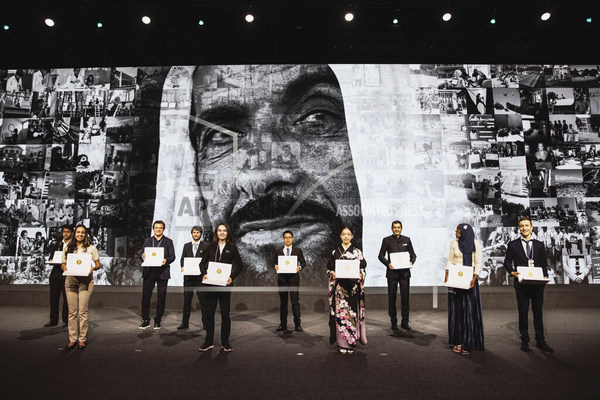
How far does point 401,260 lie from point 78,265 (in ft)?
14.8

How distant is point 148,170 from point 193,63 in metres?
2.79

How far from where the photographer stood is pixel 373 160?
27.2ft

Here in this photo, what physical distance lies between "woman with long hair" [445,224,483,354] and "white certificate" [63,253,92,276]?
457 centimetres

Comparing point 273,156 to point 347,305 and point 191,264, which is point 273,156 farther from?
point 347,305

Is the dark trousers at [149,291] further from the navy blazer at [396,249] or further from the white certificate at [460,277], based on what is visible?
the white certificate at [460,277]

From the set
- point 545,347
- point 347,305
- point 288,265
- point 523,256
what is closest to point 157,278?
point 288,265

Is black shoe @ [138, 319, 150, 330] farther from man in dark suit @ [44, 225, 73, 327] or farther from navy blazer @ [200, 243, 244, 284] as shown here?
navy blazer @ [200, 243, 244, 284]

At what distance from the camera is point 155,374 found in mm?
3678

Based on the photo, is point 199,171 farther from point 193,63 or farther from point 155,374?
point 155,374

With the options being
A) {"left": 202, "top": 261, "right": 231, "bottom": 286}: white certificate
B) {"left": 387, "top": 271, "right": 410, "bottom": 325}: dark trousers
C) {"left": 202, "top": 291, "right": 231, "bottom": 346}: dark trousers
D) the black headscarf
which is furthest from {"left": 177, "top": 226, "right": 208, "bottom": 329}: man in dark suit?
the black headscarf

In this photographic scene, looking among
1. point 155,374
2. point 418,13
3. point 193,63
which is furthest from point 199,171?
point 418,13

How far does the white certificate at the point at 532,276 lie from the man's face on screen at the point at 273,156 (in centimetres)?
386

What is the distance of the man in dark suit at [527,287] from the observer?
4.60 m

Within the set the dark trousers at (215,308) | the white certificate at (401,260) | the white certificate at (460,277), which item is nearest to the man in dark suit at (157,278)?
the dark trousers at (215,308)
